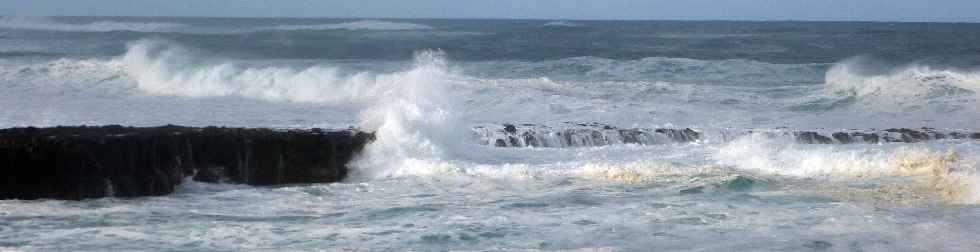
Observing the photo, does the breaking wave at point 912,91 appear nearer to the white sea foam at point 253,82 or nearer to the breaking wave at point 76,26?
the white sea foam at point 253,82

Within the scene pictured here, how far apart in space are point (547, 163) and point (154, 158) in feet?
13.5

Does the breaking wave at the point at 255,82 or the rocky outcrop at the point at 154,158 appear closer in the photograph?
the rocky outcrop at the point at 154,158

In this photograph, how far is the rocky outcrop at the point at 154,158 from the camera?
9.48 m

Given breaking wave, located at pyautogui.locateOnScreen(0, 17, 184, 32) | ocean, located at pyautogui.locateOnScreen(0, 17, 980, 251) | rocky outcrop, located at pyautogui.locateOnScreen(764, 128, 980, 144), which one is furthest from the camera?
breaking wave, located at pyautogui.locateOnScreen(0, 17, 184, 32)


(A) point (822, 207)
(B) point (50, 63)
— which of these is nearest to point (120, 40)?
(B) point (50, 63)

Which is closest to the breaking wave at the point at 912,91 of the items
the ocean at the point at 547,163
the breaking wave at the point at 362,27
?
the ocean at the point at 547,163

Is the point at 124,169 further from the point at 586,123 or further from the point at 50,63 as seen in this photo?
the point at 50,63

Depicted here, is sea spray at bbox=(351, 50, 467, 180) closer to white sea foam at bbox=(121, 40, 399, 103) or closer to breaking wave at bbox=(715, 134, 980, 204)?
breaking wave at bbox=(715, 134, 980, 204)

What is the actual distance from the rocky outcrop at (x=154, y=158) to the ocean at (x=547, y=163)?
10.9 inches

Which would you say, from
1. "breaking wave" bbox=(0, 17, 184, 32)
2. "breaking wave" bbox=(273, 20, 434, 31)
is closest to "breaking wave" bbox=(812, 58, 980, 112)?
"breaking wave" bbox=(273, 20, 434, 31)

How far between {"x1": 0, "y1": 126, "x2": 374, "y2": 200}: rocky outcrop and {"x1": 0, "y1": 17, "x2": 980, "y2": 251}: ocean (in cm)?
28

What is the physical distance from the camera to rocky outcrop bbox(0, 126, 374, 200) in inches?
373

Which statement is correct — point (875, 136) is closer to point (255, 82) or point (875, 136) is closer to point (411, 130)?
point (411, 130)

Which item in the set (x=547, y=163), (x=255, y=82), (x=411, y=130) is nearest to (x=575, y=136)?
(x=547, y=163)
